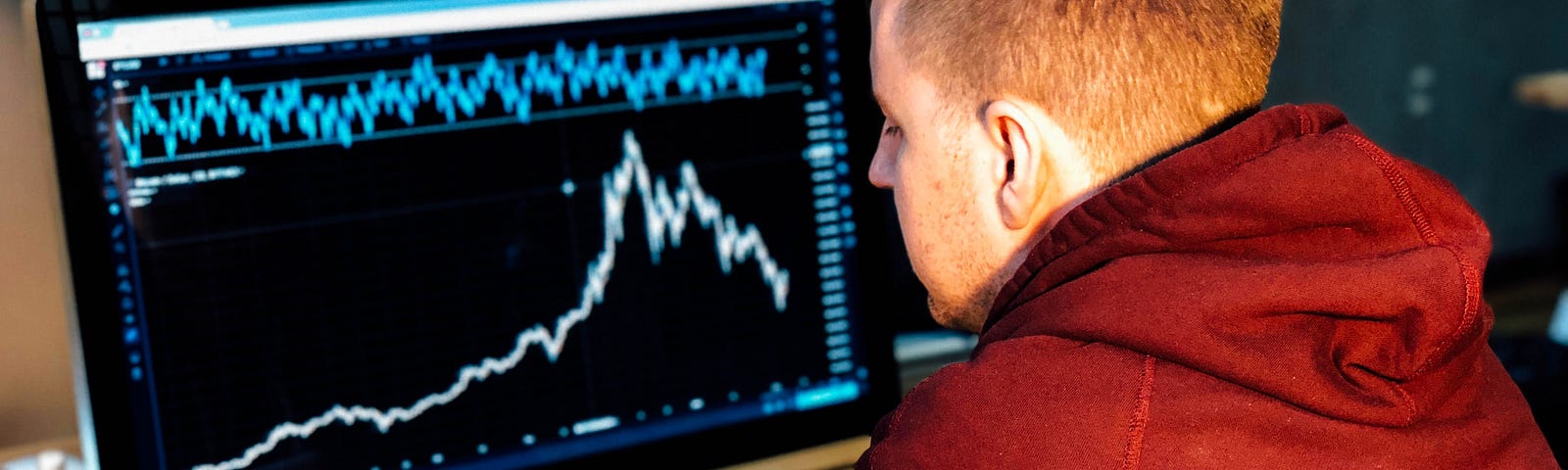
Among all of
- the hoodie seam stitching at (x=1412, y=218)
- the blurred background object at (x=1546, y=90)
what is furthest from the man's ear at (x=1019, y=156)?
the blurred background object at (x=1546, y=90)

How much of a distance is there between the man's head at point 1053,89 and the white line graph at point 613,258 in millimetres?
205

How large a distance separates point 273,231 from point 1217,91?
0.54m

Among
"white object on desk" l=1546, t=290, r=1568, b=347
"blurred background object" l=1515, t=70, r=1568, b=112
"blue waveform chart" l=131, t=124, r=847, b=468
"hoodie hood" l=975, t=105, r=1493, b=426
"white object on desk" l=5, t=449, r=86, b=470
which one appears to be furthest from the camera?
"blurred background object" l=1515, t=70, r=1568, b=112

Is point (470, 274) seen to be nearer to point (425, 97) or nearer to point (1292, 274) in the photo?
point (425, 97)

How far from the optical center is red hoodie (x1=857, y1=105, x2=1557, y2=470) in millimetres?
580

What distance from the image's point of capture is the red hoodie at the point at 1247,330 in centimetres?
58

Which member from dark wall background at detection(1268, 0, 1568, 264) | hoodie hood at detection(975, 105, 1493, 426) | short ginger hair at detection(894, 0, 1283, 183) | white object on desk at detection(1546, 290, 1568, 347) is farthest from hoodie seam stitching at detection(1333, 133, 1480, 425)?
dark wall background at detection(1268, 0, 1568, 264)

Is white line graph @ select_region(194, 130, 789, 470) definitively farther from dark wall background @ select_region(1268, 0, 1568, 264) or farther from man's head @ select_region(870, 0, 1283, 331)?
dark wall background @ select_region(1268, 0, 1568, 264)

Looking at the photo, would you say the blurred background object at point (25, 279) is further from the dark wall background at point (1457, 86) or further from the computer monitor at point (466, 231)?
the dark wall background at point (1457, 86)

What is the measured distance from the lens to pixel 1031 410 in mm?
601

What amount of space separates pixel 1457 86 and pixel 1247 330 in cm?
125

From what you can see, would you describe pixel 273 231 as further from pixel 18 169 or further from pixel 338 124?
pixel 18 169

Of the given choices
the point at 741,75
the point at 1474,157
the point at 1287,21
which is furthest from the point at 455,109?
the point at 1474,157

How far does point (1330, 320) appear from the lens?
600 mm
